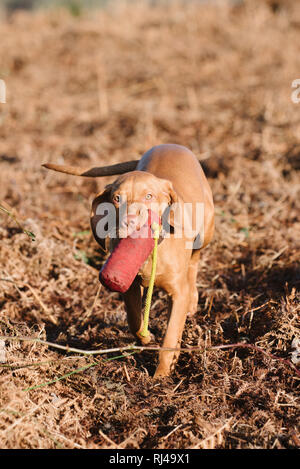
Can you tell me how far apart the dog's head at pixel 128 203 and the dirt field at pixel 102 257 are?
2.67 ft

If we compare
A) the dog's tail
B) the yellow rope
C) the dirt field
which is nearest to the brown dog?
the dog's tail

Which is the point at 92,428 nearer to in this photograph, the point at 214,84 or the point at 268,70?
the point at 214,84

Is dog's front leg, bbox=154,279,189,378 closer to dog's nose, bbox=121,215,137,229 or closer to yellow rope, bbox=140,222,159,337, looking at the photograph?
yellow rope, bbox=140,222,159,337

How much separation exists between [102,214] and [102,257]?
5.22 ft

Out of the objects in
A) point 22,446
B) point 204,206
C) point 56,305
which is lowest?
point 56,305

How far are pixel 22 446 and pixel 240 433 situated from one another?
119cm

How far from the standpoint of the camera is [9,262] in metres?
4.33

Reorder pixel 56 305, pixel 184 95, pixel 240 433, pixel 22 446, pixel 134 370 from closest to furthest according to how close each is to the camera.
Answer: pixel 22 446, pixel 240 433, pixel 134 370, pixel 56 305, pixel 184 95

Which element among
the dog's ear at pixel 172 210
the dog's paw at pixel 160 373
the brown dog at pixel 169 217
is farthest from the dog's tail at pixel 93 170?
the dog's paw at pixel 160 373

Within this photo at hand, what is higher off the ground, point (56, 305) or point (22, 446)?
point (22, 446)

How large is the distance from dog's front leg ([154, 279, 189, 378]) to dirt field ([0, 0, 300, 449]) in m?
0.10

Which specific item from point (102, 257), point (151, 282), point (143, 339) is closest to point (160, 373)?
point (143, 339)

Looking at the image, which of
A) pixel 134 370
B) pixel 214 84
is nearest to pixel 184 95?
pixel 214 84

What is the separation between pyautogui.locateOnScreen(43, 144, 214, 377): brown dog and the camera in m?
2.97
